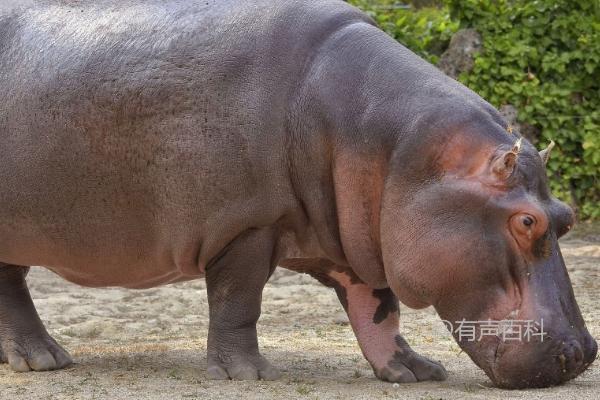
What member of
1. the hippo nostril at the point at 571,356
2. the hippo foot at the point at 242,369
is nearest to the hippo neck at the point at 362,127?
the hippo foot at the point at 242,369

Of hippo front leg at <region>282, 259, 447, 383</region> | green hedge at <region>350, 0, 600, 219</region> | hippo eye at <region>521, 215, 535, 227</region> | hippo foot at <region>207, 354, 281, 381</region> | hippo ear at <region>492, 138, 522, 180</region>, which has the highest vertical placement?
hippo ear at <region>492, 138, 522, 180</region>

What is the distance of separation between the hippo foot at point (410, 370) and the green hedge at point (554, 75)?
→ 564cm

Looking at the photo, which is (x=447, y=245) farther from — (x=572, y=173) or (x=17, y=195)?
(x=572, y=173)

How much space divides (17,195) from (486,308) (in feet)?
6.70

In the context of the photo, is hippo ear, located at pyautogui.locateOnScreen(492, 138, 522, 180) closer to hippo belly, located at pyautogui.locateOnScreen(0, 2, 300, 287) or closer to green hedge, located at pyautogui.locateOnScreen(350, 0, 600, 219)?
hippo belly, located at pyautogui.locateOnScreen(0, 2, 300, 287)

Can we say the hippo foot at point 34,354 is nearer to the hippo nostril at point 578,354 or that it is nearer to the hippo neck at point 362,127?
the hippo neck at point 362,127

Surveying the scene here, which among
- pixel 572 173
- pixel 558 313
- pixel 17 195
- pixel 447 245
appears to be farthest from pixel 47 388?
pixel 572 173

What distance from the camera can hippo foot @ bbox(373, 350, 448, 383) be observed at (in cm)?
500

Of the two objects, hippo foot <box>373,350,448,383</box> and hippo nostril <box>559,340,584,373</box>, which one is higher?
hippo nostril <box>559,340,584,373</box>

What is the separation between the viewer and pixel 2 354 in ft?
18.1

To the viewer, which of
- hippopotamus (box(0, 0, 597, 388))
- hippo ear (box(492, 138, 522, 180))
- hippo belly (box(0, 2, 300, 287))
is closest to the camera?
hippo ear (box(492, 138, 522, 180))

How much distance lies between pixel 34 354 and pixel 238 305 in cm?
118

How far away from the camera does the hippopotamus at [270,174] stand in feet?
14.2

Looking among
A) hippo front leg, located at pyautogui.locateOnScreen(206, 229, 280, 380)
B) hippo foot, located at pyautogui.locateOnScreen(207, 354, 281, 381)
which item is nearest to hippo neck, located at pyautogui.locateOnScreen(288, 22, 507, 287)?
hippo front leg, located at pyautogui.locateOnScreen(206, 229, 280, 380)
